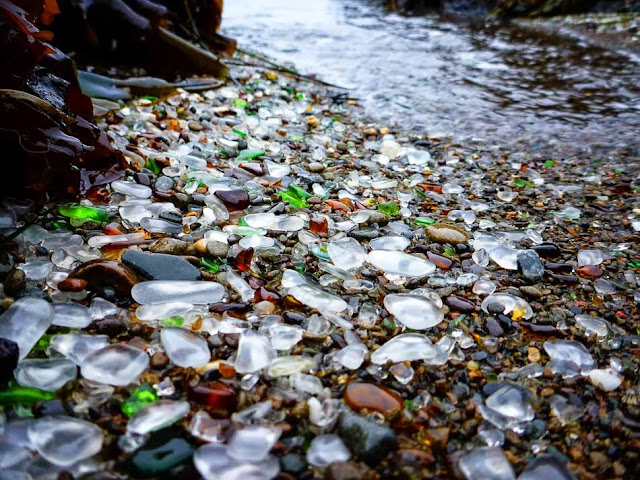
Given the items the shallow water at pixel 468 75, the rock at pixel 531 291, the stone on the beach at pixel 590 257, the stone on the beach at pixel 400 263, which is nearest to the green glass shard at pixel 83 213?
the stone on the beach at pixel 400 263

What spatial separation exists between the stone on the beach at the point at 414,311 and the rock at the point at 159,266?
0.56 meters

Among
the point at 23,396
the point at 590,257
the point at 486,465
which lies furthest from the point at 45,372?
the point at 590,257

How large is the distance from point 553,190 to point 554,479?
168 centimetres

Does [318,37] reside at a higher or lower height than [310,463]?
higher

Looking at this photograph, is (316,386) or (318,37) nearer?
(316,386)

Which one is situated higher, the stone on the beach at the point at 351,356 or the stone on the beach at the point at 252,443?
the stone on the beach at the point at 351,356

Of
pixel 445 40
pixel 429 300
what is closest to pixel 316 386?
pixel 429 300

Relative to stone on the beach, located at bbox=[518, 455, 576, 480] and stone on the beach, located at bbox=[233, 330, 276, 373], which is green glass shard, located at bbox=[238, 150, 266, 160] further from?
stone on the beach, located at bbox=[518, 455, 576, 480]

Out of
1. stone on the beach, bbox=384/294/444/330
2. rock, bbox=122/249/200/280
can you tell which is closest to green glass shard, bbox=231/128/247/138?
rock, bbox=122/249/200/280

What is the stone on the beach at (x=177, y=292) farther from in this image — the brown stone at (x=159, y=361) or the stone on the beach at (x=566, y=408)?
the stone on the beach at (x=566, y=408)

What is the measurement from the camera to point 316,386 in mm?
978

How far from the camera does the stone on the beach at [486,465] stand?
843 millimetres

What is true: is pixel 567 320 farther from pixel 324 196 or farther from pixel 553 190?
pixel 553 190

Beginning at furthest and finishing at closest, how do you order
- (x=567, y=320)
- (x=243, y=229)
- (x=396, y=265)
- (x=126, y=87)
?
(x=126, y=87) → (x=243, y=229) → (x=396, y=265) → (x=567, y=320)
